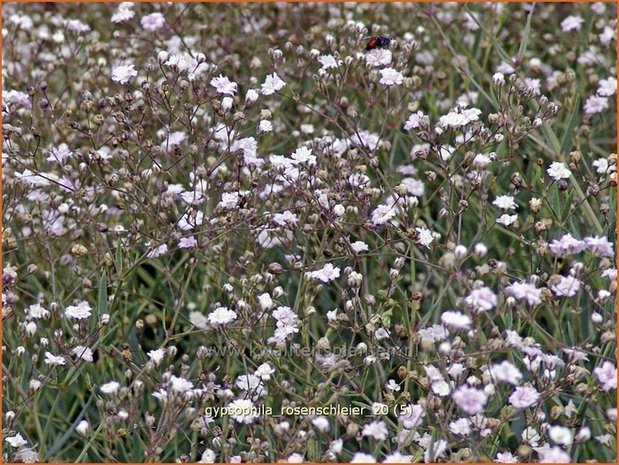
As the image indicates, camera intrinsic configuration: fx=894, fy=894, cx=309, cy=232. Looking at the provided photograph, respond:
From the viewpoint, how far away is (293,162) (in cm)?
349

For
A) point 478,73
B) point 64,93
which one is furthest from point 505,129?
point 64,93

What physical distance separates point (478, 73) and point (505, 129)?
121 centimetres

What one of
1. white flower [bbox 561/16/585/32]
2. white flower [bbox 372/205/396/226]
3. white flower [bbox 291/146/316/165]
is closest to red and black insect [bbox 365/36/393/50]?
white flower [bbox 291/146/316/165]

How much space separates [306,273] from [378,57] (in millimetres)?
1090

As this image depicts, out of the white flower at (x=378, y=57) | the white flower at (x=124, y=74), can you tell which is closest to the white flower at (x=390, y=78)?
the white flower at (x=378, y=57)

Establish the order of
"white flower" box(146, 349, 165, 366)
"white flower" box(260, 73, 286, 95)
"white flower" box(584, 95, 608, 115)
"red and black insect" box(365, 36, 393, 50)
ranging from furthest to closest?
1. "white flower" box(584, 95, 608, 115)
2. "red and black insect" box(365, 36, 393, 50)
3. "white flower" box(260, 73, 286, 95)
4. "white flower" box(146, 349, 165, 366)

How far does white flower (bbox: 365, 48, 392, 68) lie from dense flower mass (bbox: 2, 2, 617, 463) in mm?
13

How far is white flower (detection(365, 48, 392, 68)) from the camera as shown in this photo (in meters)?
3.83

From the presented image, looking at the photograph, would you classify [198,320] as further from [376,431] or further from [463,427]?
[463,427]

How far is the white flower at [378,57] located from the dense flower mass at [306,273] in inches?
0.5

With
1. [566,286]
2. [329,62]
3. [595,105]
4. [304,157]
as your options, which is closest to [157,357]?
[304,157]

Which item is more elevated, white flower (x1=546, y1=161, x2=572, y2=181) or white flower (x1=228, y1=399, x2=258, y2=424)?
white flower (x1=546, y1=161, x2=572, y2=181)

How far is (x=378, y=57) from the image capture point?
3896 millimetres

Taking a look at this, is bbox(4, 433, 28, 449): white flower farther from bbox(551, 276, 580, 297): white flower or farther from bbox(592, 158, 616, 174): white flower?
bbox(592, 158, 616, 174): white flower
